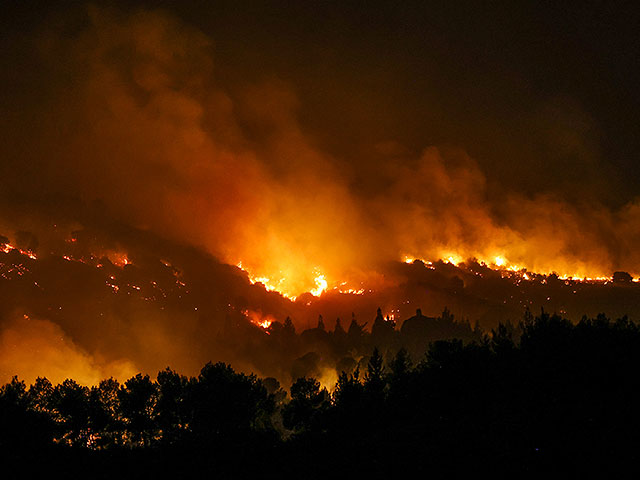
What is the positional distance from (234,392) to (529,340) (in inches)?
1745

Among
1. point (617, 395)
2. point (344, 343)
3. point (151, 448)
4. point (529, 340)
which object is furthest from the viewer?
point (344, 343)

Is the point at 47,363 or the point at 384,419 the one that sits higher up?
the point at 47,363

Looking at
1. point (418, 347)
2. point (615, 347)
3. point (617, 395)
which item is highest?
point (418, 347)

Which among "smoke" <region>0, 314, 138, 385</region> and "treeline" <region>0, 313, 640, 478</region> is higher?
"smoke" <region>0, 314, 138, 385</region>

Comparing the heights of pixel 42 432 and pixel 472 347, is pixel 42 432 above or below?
below

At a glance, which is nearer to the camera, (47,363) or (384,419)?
(384,419)

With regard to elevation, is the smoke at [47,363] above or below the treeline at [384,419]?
above

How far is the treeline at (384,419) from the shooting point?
1970 inches

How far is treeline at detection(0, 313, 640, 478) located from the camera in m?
50.0

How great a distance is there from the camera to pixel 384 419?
72.8 metres

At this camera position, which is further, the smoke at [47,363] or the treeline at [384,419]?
the smoke at [47,363]

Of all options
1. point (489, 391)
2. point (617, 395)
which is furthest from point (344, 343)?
point (617, 395)

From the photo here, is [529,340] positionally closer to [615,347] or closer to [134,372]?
[615,347]

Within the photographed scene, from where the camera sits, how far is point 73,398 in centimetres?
7875
